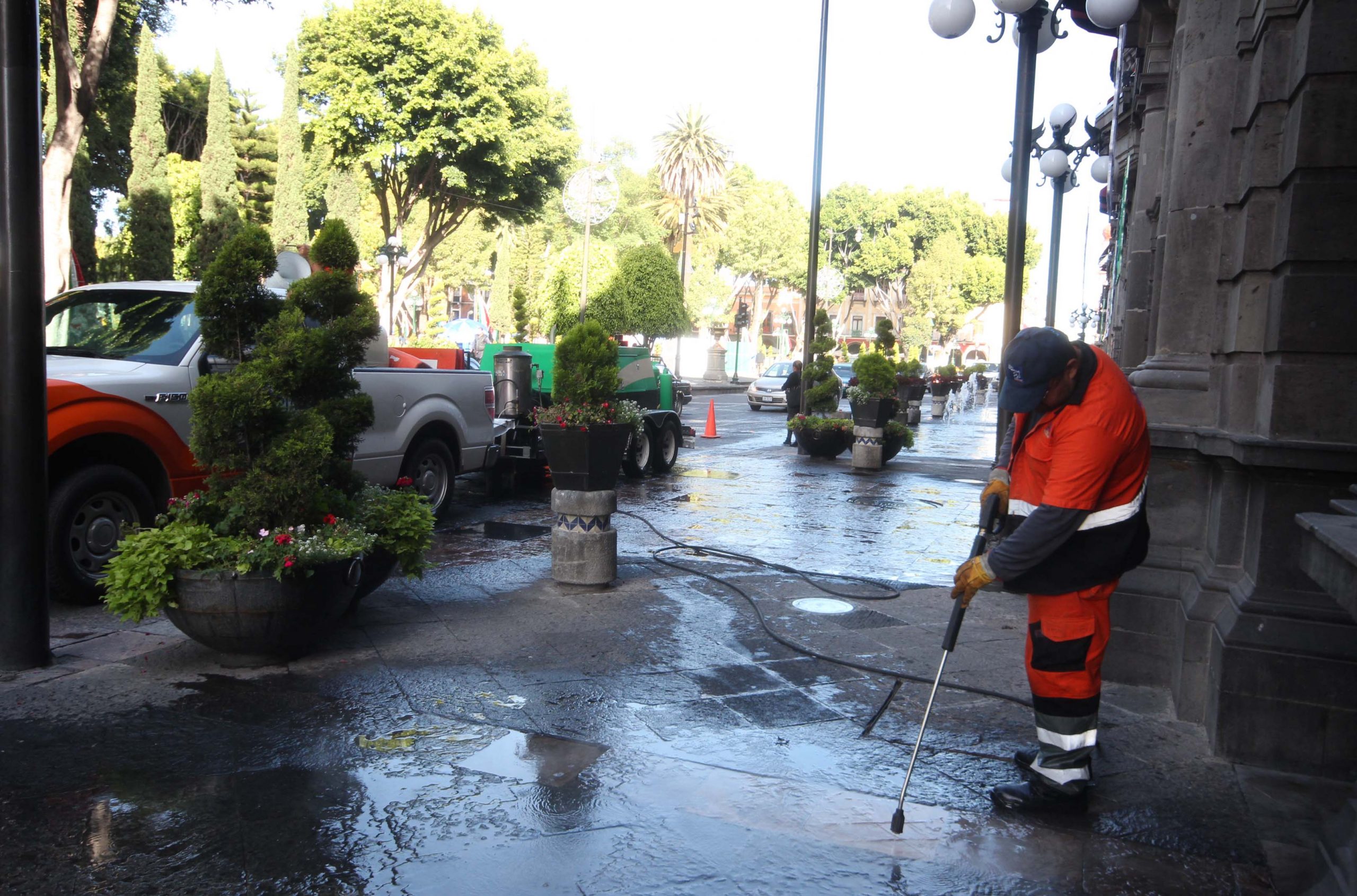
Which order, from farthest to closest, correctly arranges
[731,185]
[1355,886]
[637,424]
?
[731,185] < [637,424] < [1355,886]

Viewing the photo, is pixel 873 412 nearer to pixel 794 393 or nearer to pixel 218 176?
pixel 794 393

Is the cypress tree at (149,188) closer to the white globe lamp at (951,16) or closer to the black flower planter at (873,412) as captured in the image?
the black flower planter at (873,412)

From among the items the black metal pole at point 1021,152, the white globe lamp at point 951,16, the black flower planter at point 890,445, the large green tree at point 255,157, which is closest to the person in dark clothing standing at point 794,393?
the black flower planter at point 890,445

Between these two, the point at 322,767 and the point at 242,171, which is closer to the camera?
the point at 322,767

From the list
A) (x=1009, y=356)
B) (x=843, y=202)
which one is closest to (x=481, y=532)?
(x=1009, y=356)

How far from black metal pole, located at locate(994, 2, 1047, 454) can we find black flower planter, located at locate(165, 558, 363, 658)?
5.91 m

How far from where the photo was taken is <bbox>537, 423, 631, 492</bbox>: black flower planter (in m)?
7.31

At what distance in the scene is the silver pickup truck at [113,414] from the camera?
6492 mm

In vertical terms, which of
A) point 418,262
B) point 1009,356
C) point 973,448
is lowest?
point 973,448

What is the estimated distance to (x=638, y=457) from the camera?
14695 mm

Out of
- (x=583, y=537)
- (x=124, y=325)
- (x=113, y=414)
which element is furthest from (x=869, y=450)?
(x=113, y=414)

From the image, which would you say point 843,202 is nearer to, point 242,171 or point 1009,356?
point 242,171

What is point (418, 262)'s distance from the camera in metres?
36.7

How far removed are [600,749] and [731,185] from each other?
2475 inches
